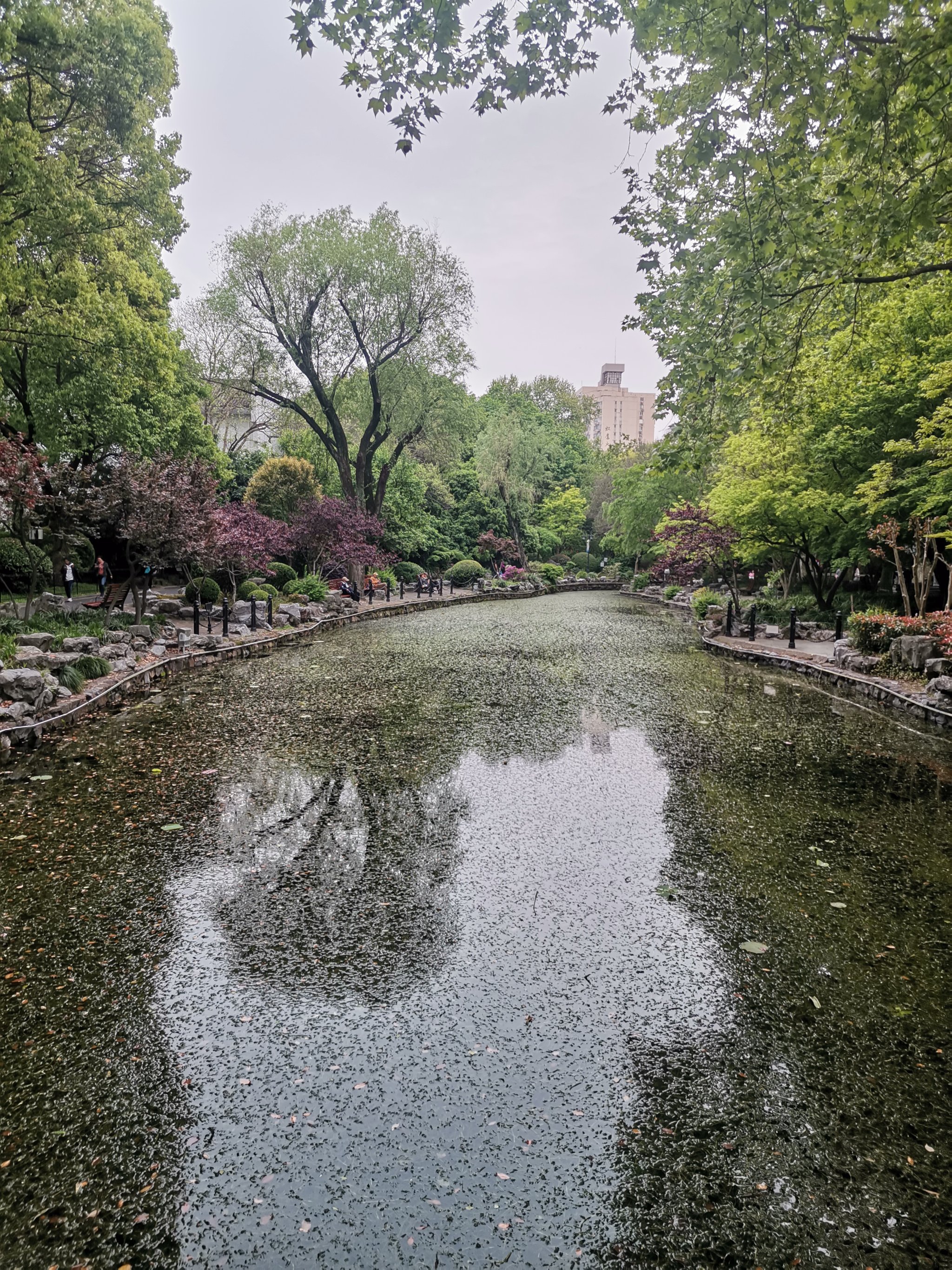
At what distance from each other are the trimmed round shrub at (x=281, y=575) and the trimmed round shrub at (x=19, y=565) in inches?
243

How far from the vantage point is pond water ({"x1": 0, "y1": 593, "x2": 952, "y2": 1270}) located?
2.18 meters

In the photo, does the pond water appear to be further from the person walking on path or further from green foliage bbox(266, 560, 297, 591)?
green foliage bbox(266, 560, 297, 591)

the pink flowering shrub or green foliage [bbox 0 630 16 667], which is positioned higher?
the pink flowering shrub

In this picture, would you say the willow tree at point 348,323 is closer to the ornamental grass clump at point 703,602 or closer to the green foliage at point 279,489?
the green foliage at point 279,489

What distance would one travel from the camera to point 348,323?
78.7 feet

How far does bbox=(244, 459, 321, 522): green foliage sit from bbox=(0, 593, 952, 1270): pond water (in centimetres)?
2076

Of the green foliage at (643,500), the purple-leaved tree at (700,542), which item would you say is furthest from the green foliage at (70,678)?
the green foliage at (643,500)

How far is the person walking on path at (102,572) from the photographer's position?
20.2m

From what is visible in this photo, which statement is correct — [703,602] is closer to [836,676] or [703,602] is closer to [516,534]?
[836,676]

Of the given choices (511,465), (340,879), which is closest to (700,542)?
(340,879)

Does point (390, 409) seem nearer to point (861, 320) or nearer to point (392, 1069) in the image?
point (861, 320)

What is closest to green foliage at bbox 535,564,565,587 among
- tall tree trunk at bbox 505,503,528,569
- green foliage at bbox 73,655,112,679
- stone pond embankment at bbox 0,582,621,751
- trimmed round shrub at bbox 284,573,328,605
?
tall tree trunk at bbox 505,503,528,569

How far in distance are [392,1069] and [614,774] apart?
4.17m

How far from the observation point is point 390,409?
2564cm
